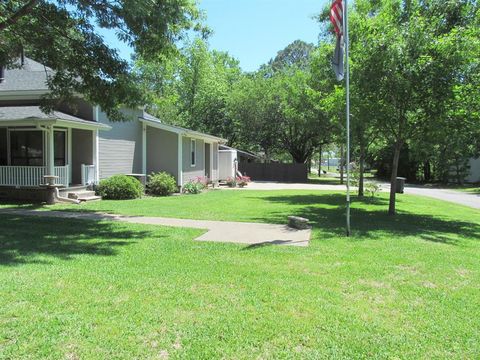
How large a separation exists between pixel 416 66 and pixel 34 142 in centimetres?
1370

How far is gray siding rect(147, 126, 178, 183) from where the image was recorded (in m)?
21.7

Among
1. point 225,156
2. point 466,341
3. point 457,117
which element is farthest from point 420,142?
point 225,156

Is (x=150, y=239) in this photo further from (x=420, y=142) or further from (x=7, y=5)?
(x=420, y=142)

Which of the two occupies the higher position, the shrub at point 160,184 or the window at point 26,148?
the window at point 26,148

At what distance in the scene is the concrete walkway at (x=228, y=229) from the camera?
8.62 meters

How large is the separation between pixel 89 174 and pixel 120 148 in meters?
Answer: 2.90

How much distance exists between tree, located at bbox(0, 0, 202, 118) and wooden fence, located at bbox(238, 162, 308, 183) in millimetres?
27901

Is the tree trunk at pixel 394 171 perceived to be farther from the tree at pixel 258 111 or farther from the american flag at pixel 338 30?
the tree at pixel 258 111

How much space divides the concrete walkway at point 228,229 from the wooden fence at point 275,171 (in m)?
28.2

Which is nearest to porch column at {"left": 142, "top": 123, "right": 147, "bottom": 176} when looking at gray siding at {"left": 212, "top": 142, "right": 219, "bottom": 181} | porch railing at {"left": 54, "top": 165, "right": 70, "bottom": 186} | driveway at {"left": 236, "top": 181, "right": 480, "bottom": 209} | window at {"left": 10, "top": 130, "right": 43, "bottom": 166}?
porch railing at {"left": 54, "top": 165, "right": 70, "bottom": 186}

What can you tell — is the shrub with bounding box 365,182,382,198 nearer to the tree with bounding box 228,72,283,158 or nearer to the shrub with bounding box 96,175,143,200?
the shrub with bounding box 96,175,143,200

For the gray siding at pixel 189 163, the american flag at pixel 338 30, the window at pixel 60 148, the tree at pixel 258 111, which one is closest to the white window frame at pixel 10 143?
the window at pixel 60 148

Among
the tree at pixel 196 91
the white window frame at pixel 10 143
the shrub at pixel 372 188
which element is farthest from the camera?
the tree at pixel 196 91

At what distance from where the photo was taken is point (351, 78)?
1220cm
